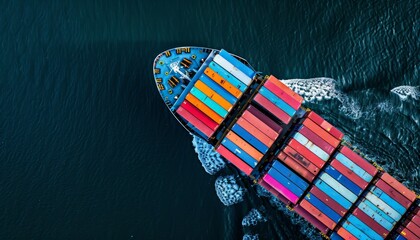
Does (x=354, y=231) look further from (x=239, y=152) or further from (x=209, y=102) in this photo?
(x=209, y=102)

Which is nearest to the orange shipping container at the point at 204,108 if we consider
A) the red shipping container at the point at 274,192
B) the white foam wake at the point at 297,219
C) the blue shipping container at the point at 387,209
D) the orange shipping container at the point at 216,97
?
the orange shipping container at the point at 216,97

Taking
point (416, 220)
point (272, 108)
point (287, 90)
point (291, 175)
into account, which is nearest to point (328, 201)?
point (291, 175)

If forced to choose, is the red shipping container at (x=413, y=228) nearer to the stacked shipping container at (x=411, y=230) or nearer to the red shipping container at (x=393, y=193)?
the stacked shipping container at (x=411, y=230)

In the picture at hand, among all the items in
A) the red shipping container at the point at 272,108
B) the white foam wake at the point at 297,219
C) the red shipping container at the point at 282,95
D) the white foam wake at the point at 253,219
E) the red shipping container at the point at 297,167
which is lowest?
the white foam wake at the point at 253,219

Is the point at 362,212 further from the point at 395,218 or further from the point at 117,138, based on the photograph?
the point at 117,138

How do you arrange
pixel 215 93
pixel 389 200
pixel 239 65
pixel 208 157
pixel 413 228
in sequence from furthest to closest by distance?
pixel 208 157 → pixel 239 65 → pixel 215 93 → pixel 389 200 → pixel 413 228

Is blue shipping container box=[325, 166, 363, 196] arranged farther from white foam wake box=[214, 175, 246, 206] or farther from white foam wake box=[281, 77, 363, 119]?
white foam wake box=[214, 175, 246, 206]

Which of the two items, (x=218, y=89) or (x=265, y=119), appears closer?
(x=265, y=119)
